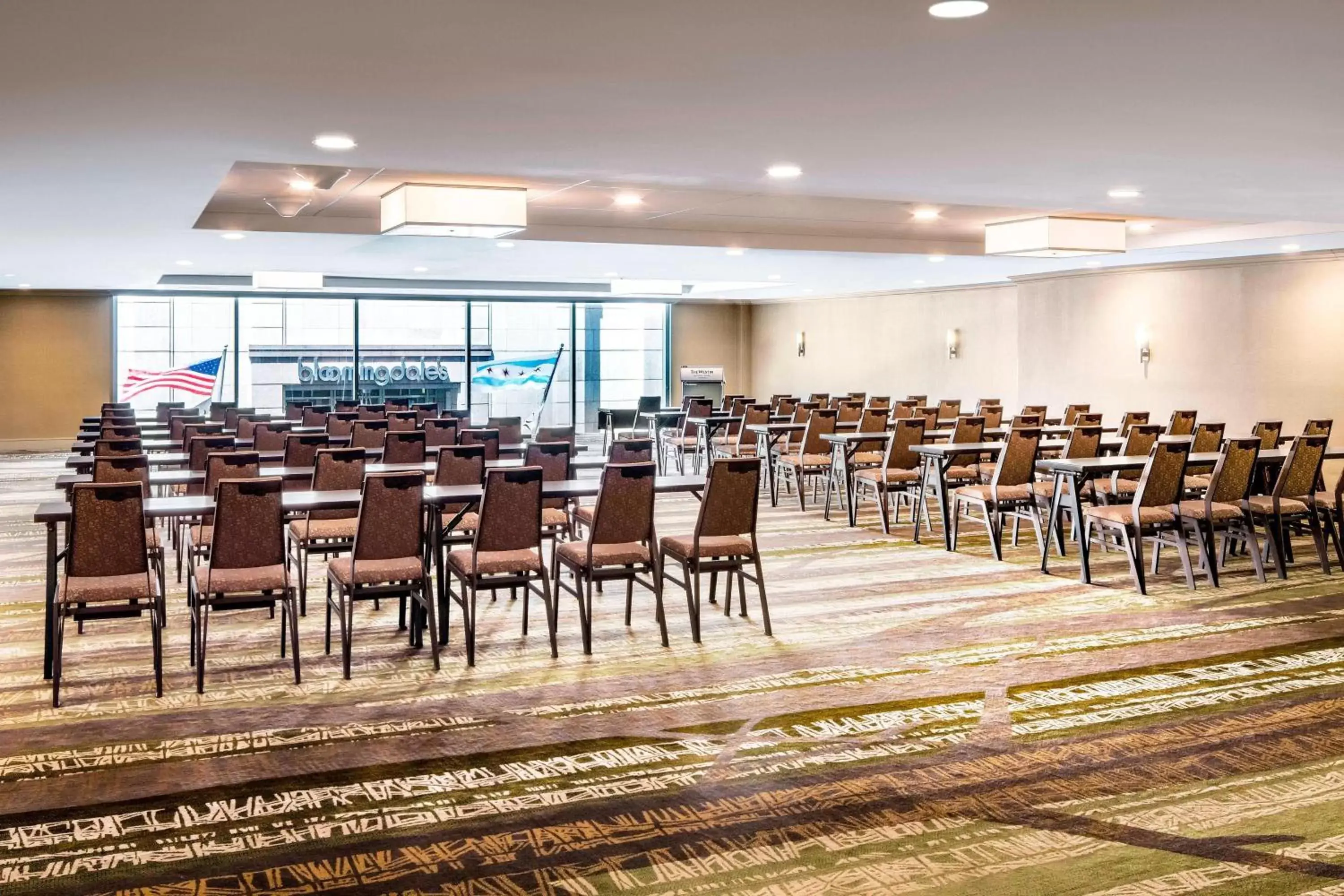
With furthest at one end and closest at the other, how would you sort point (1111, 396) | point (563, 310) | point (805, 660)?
point (563, 310), point (1111, 396), point (805, 660)

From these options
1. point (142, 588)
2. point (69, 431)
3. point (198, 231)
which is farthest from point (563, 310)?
point (142, 588)

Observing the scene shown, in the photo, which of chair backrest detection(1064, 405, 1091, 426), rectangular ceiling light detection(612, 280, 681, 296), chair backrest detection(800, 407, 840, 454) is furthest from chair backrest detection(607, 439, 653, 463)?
rectangular ceiling light detection(612, 280, 681, 296)

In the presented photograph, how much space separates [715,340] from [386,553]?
1957 centimetres

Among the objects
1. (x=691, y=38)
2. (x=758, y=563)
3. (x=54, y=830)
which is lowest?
(x=54, y=830)

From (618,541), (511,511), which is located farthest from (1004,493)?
(511,511)

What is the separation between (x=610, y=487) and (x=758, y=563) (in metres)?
1.05

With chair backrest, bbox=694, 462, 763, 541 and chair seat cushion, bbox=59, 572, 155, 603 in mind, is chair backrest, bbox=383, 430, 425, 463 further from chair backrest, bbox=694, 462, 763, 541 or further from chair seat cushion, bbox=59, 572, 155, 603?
chair seat cushion, bbox=59, 572, 155, 603

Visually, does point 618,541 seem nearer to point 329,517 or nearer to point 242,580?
point 242,580

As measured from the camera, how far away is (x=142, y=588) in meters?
5.43

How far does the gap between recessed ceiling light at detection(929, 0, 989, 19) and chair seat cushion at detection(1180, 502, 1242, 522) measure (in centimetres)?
527

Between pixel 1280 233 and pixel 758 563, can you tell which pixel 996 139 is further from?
pixel 1280 233

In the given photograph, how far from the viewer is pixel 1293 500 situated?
8.74m

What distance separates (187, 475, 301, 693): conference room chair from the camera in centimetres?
561

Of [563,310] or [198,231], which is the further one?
Answer: [563,310]
